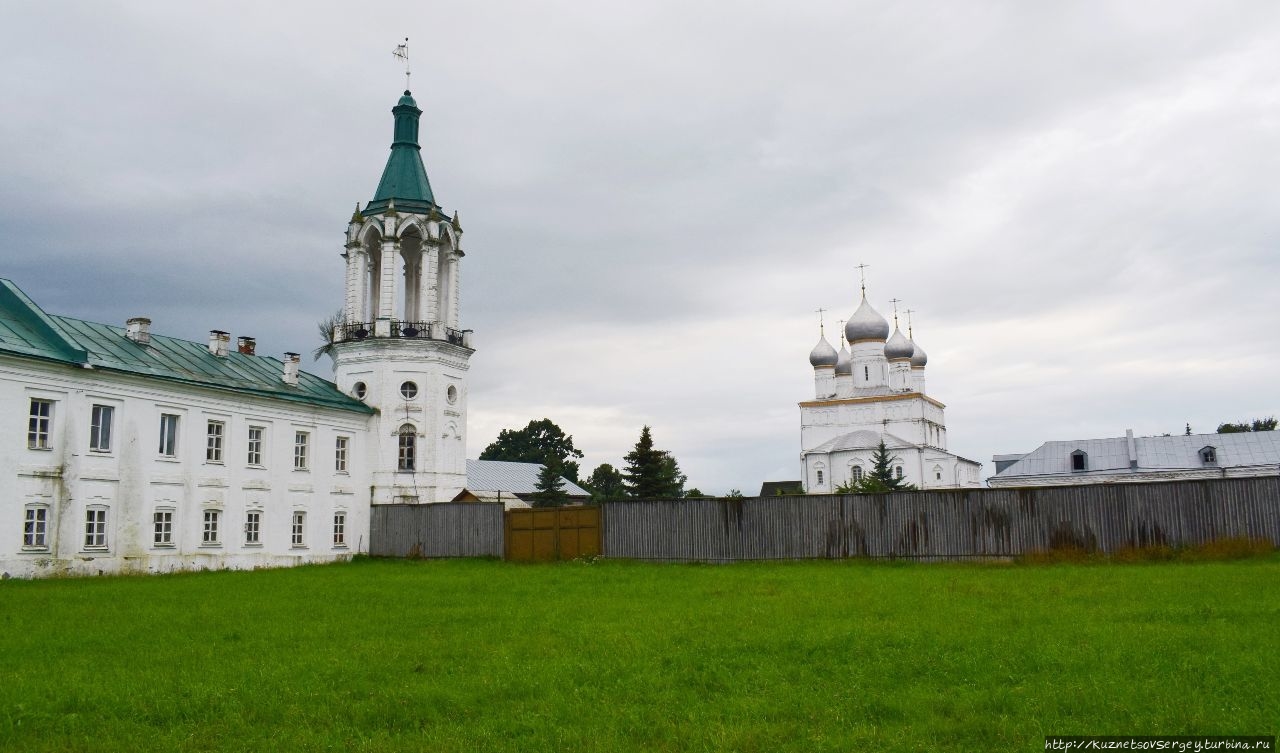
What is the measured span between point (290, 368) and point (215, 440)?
470 cm

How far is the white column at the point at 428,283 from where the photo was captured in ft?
119

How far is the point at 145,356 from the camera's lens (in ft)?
92.1

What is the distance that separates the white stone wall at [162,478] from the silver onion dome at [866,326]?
47.8 m

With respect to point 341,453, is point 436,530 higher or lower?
lower

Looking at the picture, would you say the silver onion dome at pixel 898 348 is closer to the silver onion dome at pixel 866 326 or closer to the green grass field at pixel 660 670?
the silver onion dome at pixel 866 326

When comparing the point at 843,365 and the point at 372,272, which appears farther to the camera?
the point at 843,365

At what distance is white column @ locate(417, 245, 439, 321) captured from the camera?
119 feet

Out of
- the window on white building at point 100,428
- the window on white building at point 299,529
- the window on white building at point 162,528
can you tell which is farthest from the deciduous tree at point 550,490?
the window on white building at point 100,428

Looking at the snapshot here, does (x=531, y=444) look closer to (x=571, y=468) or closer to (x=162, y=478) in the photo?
(x=571, y=468)

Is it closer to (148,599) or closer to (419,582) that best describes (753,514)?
(419,582)

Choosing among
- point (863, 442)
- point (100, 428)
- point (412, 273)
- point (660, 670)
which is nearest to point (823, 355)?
point (863, 442)

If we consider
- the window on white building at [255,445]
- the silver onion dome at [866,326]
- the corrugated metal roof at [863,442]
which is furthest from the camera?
the silver onion dome at [866,326]

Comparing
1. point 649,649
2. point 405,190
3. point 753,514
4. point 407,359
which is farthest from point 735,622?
point 405,190

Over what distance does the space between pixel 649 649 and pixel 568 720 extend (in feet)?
9.73
